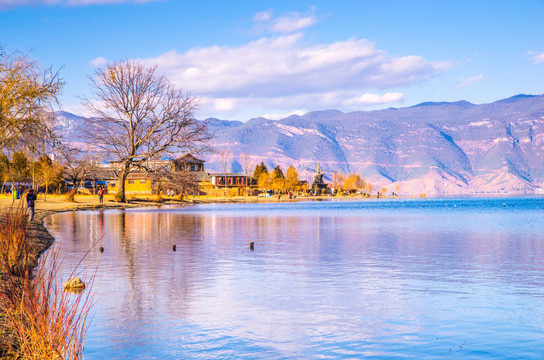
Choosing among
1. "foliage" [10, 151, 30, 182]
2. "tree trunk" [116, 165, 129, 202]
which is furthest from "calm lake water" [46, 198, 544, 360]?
"tree trunk" [116, 165, 129, 202]

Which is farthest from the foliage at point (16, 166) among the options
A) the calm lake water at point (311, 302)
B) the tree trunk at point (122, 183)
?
the tree trunk at point (122, 183)

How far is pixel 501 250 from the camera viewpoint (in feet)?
109

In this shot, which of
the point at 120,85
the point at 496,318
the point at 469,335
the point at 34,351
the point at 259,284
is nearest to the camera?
the point at 34,351

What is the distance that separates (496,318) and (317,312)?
187 inches

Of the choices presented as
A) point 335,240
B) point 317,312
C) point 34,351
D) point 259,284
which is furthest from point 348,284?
point 335,240

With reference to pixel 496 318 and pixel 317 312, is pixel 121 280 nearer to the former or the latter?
pixel 317 312

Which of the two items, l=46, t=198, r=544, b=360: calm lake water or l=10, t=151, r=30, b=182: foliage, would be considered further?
A: l=10, t=151, r=30, b=182: foliage

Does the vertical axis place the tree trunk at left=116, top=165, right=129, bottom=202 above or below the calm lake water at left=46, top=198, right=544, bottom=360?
above

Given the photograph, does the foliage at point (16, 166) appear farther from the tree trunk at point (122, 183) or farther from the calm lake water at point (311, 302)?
the tree trunk at point (122, 183)

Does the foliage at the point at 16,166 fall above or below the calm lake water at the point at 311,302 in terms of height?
above

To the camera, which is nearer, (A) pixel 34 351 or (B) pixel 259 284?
(A) pixel 34 351

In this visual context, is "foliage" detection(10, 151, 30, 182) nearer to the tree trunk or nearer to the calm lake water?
the calm lake water

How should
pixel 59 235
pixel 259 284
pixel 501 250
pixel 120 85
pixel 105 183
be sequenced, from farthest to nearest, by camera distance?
pixel 105 183 < pixel 120 85 < pixel 59 235 < pixel 501 250 < pixel 259 284

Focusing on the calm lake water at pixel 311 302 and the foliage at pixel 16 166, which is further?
the foliage at pixel 16 166
